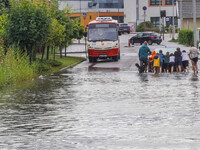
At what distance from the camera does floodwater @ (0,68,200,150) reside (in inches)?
470

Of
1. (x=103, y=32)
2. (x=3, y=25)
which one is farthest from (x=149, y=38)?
(x=3, y=25)

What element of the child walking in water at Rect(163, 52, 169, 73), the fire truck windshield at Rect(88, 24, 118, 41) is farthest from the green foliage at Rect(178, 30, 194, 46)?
the child walking in water at Rect(163, 52, 169, 73)

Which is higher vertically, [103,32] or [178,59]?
[103,32]

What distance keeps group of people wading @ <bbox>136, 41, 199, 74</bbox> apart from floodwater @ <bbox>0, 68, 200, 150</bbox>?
7908mm

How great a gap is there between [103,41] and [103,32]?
957mm

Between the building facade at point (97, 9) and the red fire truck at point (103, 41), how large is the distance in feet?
293

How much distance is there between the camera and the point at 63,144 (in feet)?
38.8

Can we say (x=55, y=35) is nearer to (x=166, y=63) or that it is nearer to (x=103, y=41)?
(x=103, y=41)

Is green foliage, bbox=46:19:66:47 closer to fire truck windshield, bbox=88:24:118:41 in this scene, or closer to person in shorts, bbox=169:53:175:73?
fire truck windshield, bbox=88:24:118:41

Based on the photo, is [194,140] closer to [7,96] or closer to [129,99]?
[129,99]

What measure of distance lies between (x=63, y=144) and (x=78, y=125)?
282 centimetres

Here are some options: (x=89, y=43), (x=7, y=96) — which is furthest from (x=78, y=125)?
(x=89, y=43)

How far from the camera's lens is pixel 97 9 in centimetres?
14075

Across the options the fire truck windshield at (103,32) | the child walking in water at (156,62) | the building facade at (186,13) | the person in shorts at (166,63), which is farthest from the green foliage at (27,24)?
the building facade at (186,13)
